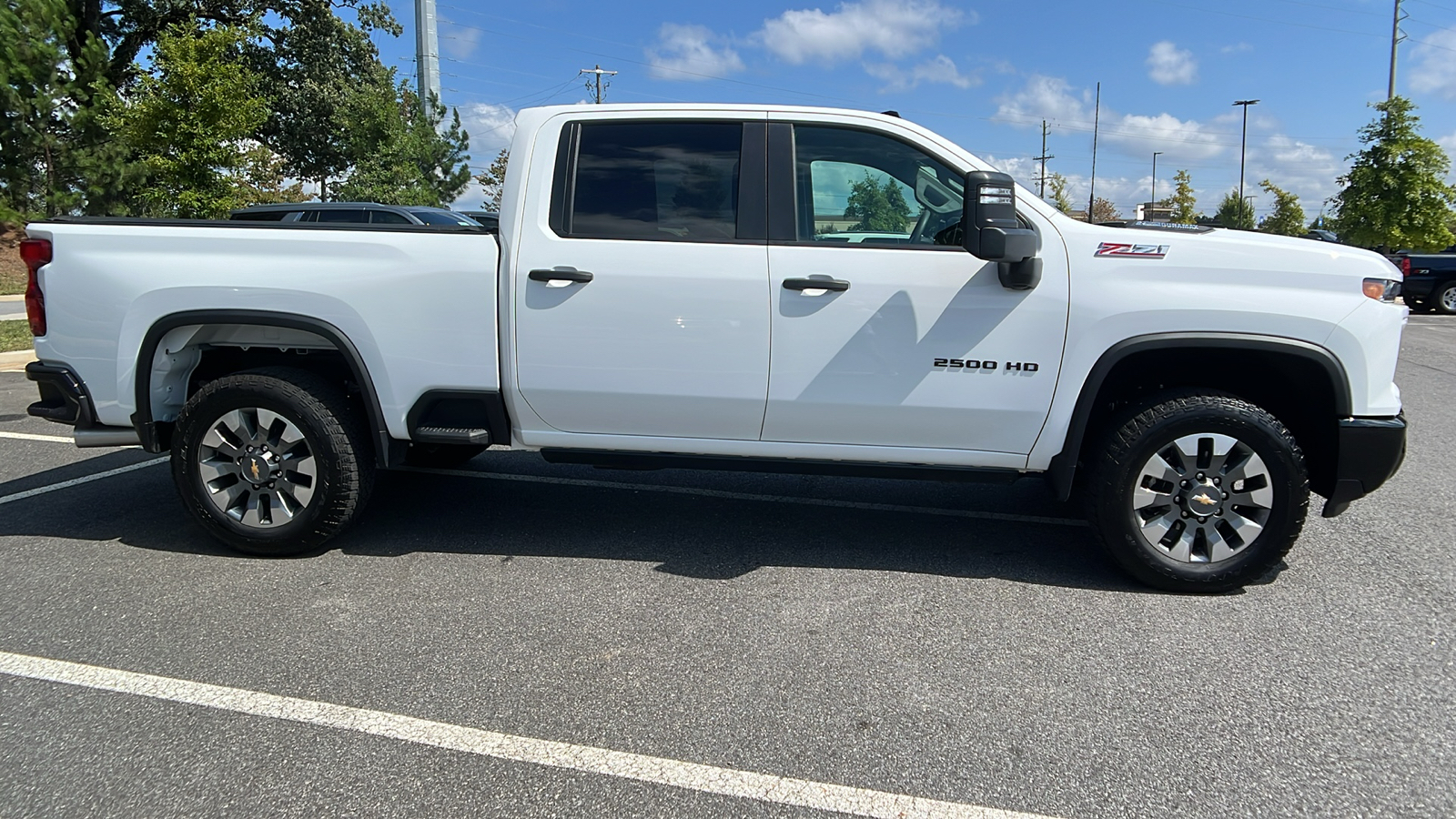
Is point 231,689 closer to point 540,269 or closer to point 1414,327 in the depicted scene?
point 540,269

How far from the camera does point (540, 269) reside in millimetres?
3941

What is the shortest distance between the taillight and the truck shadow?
1126 millimetres

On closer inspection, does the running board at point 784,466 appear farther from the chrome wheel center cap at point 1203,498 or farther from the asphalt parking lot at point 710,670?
the chrome wheel center cap at point 1203,498

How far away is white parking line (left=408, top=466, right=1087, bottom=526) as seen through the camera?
5008 mm

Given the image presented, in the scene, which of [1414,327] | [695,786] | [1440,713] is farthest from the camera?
[1414,327]

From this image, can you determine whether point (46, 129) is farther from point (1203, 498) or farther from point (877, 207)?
point (1203, 498)

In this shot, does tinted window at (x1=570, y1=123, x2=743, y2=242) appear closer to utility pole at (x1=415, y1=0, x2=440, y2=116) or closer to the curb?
the curb

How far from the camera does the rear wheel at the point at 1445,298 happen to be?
19.1 meters

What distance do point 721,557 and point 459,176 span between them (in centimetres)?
2846

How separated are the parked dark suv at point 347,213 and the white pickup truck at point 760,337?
10234mm

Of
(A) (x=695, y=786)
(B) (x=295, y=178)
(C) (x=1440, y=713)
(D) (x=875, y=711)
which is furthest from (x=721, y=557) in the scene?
(B) (x=295, y=178)

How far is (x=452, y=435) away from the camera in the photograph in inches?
164

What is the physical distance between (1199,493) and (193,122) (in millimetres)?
15141

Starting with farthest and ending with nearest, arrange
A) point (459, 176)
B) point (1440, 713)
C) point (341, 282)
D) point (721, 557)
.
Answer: point (459, 176), point (721, 557), point (341, 282), point (1440, 713)
